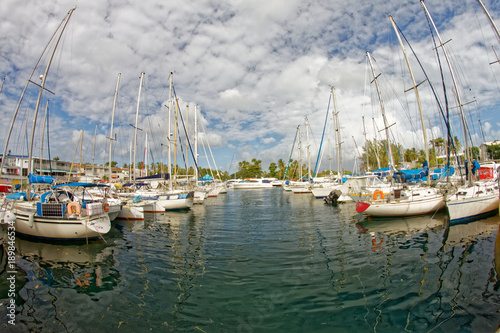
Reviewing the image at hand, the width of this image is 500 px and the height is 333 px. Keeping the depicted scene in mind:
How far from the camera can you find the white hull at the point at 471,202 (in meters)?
15.6

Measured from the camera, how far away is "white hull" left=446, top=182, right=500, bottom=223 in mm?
15641

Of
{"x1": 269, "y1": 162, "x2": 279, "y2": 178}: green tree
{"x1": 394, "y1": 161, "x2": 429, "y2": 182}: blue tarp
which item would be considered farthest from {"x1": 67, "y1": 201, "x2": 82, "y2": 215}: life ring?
{"x1": 269, "y1": 162, "x2": 279, "y2": 178}: green tree

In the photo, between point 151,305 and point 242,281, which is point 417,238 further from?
point 151,305

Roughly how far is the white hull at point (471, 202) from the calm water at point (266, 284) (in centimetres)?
202

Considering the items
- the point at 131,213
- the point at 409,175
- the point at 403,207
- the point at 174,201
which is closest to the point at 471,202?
the point at 403,207

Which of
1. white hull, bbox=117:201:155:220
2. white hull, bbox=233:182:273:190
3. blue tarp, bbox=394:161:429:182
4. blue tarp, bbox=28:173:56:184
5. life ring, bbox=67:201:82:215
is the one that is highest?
blue tarp, bbox=28:173:56:184

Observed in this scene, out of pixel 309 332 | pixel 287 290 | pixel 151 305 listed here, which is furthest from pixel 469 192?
pixel 151 305

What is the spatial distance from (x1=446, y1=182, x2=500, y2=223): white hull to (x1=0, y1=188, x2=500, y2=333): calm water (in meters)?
2.02

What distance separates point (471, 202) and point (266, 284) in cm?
1682

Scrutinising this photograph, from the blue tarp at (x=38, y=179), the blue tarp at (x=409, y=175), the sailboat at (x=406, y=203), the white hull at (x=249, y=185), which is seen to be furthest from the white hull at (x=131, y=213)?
the white hull at (x=249, y=185)

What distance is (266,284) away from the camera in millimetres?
7527

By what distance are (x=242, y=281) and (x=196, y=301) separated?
1.76 m

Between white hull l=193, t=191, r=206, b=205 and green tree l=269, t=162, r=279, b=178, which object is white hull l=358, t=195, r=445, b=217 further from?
green tree l=269, t=162, r=279, b=178

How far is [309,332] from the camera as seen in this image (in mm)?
5145
